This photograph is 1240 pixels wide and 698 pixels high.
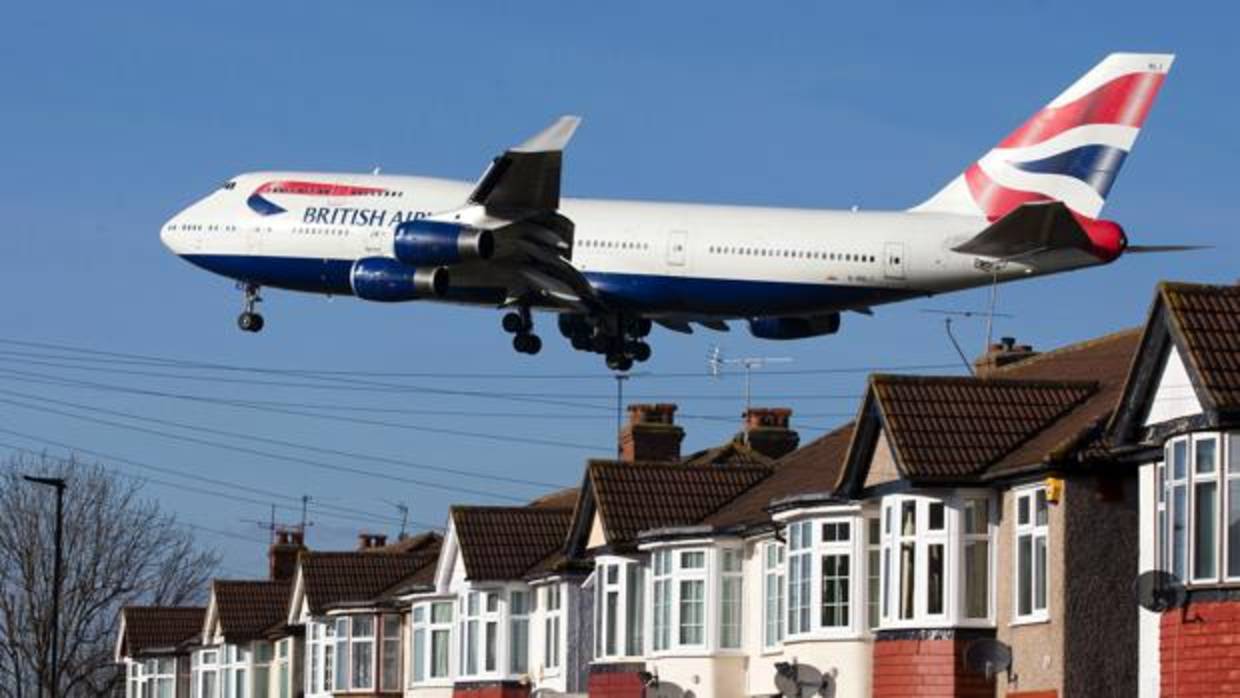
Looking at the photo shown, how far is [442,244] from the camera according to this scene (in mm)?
70500

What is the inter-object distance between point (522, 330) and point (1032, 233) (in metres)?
13.7

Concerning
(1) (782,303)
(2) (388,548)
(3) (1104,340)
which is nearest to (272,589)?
(2) (388,548)

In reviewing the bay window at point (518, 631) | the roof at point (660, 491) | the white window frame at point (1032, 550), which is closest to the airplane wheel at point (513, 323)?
the bay window at point (518, 631)

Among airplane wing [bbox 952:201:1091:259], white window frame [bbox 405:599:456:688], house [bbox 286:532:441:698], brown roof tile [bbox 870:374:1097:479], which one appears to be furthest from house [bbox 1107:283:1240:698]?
house [bbox 286:532:441:698]

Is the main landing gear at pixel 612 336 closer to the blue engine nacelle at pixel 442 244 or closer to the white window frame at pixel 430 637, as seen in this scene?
the blue engine nacelle at pixel 442 244

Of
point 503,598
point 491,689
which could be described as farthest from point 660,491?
point 491,689

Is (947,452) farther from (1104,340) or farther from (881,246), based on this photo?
(881,246)

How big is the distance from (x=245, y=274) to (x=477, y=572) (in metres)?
12.9

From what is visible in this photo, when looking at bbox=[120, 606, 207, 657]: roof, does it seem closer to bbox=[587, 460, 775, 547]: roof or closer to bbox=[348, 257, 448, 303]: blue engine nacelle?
bbox=[348, 257, 448, 303]: blue engine nacelle

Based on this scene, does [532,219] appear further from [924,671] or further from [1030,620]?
[1030,620]

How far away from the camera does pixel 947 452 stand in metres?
43.4

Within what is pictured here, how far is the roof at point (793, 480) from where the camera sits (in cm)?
5325

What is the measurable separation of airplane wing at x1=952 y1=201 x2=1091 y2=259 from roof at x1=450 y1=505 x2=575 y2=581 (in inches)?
418

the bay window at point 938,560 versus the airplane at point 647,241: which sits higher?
the airplane at point 647,241
